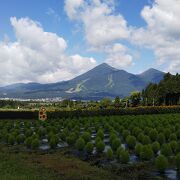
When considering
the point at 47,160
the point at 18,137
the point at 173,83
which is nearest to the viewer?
the point at 47,160

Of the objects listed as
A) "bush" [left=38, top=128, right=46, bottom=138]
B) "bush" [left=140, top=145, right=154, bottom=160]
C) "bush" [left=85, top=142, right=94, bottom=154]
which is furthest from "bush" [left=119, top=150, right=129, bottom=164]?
"bush" [left=38, top=128, right=46, bottom=138]

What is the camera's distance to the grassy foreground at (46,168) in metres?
15.5

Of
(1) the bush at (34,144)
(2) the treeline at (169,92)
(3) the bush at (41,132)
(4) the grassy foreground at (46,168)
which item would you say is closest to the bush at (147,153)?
(4) the grassy foreground at (46,168)

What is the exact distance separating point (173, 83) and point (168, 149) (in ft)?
288

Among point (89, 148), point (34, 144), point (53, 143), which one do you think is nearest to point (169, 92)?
point (53, 143)

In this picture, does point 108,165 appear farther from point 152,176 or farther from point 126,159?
point 152,176

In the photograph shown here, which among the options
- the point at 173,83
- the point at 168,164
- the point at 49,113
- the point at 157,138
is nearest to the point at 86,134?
the point at 157,138

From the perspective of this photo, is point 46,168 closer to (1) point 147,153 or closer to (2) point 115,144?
(1) point 147,153

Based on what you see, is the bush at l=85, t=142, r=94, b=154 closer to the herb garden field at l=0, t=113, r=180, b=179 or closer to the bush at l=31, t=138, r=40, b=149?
the herb garden field at l=0, t=113, r=180, b=179

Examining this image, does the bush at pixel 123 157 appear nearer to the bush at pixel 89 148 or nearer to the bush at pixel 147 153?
the bush at pixel 147 153

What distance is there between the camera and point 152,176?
16.8 metres

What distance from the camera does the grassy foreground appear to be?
15453mm

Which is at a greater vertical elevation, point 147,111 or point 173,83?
point 173,83

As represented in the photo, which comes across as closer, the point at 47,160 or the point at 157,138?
the point at 47,160
